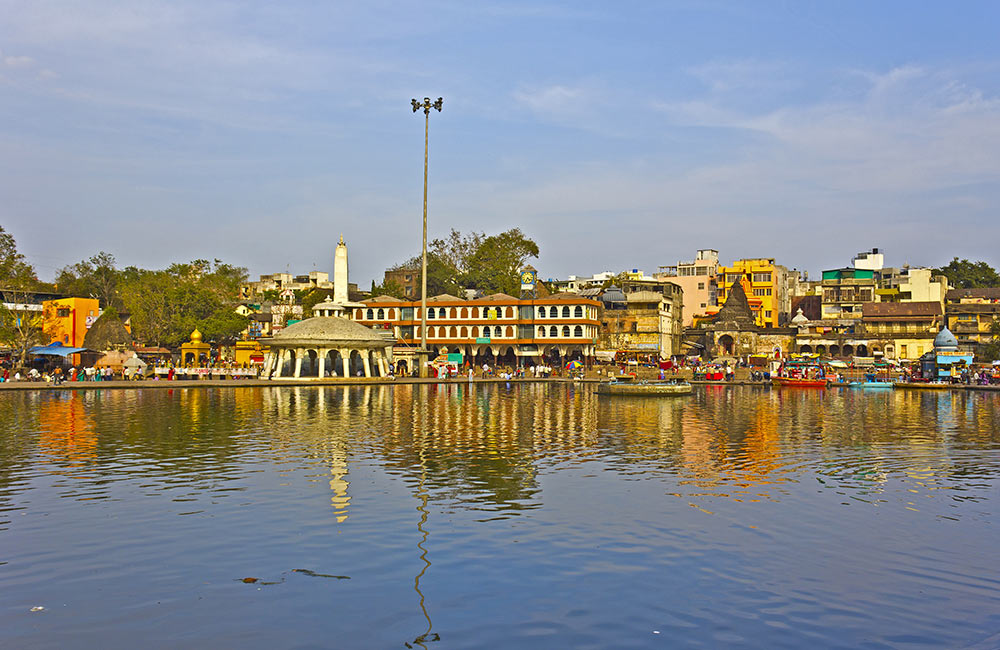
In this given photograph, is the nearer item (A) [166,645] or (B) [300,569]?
(A) [166,645]

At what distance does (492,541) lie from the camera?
13.7 metres

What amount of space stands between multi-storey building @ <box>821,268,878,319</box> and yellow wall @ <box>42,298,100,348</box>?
82901 mm

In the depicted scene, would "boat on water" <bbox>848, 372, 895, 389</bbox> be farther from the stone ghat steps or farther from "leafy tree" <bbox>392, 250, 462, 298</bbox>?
"leafy tree" <bbox>392, 250, 462, 298</bbox>

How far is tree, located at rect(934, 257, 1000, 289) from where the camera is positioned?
11806cm

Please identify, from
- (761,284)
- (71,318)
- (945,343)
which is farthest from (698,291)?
(71,318)

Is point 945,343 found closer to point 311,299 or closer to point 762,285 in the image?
point 762,285

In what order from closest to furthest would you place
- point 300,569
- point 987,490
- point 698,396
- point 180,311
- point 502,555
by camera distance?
point 300,569, point 502,555, point 987,490, point 698,396, point 180,311

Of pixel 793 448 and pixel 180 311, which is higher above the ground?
pixel 180 311

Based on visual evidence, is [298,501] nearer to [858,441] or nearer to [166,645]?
[166,645]

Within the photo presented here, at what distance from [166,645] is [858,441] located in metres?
25.3

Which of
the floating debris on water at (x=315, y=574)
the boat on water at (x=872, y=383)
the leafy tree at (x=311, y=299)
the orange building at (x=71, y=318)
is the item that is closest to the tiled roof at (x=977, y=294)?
the boat on water at (x=872, y=383)

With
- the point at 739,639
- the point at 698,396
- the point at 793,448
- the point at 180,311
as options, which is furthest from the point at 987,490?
the point at 180,311

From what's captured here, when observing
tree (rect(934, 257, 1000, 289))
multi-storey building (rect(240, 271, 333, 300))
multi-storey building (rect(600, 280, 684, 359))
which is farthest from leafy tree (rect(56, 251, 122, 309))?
tree (rect(934, 257, 1000, 289))

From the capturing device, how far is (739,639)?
31.4ft
